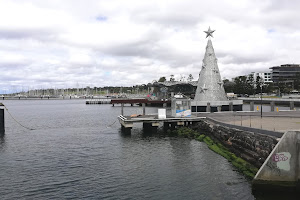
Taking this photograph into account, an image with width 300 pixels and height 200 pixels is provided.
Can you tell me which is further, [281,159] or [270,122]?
[270,122]

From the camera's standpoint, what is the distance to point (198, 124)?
122 ft

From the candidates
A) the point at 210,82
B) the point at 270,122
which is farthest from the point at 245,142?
the point at 210,82

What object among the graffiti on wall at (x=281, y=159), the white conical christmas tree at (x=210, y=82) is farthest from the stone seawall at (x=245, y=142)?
the white conical christmas tree at (x=210, y=82)

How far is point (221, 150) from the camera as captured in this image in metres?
25.8

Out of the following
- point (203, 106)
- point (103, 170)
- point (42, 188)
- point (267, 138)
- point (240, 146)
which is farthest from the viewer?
point (203, 106)

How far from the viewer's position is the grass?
63.1ft

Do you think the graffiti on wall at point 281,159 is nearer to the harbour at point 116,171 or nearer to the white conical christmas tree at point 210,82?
the harbour at point 116,171

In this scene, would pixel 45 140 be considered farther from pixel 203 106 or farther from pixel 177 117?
pixel 203 106

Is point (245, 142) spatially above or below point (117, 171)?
above

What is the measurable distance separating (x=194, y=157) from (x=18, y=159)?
1666cm

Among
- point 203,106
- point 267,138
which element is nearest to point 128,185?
point 267,138

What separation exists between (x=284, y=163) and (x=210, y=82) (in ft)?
110

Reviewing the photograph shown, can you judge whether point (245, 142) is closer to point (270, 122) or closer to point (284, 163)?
point (270, 122)

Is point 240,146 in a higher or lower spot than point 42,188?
higher
